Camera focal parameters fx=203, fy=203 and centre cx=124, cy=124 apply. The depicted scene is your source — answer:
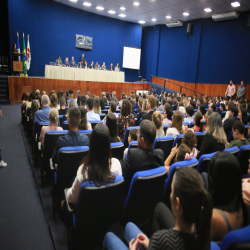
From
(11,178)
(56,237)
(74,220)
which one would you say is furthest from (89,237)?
(11,178)

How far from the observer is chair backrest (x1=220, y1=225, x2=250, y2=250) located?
0.85 meters

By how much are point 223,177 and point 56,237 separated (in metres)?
1.64

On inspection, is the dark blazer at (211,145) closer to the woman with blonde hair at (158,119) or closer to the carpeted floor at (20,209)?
the woman with blonde hair at (158,119)

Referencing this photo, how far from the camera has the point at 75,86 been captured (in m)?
10.8

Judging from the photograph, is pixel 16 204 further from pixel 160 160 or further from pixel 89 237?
pixel 160 160

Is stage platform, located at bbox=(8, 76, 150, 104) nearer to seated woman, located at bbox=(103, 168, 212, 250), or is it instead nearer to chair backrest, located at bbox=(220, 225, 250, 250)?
seated woman, located at bbox=(103, 168, 212, 250)

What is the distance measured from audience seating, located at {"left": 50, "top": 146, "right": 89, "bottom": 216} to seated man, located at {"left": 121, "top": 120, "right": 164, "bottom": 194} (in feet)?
1.62

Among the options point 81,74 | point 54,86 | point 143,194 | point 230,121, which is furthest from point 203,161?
point 81,74

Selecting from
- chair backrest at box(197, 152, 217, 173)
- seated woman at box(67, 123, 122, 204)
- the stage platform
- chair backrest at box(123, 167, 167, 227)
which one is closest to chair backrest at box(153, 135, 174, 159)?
chair backrest at box(197, 152, 217, 173)

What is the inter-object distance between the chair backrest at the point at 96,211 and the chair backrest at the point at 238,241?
2.43 feet

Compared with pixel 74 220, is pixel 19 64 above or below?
above

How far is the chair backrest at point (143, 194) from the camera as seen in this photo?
147 centimetres

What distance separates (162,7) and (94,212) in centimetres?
1172

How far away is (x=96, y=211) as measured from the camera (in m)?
1.45
